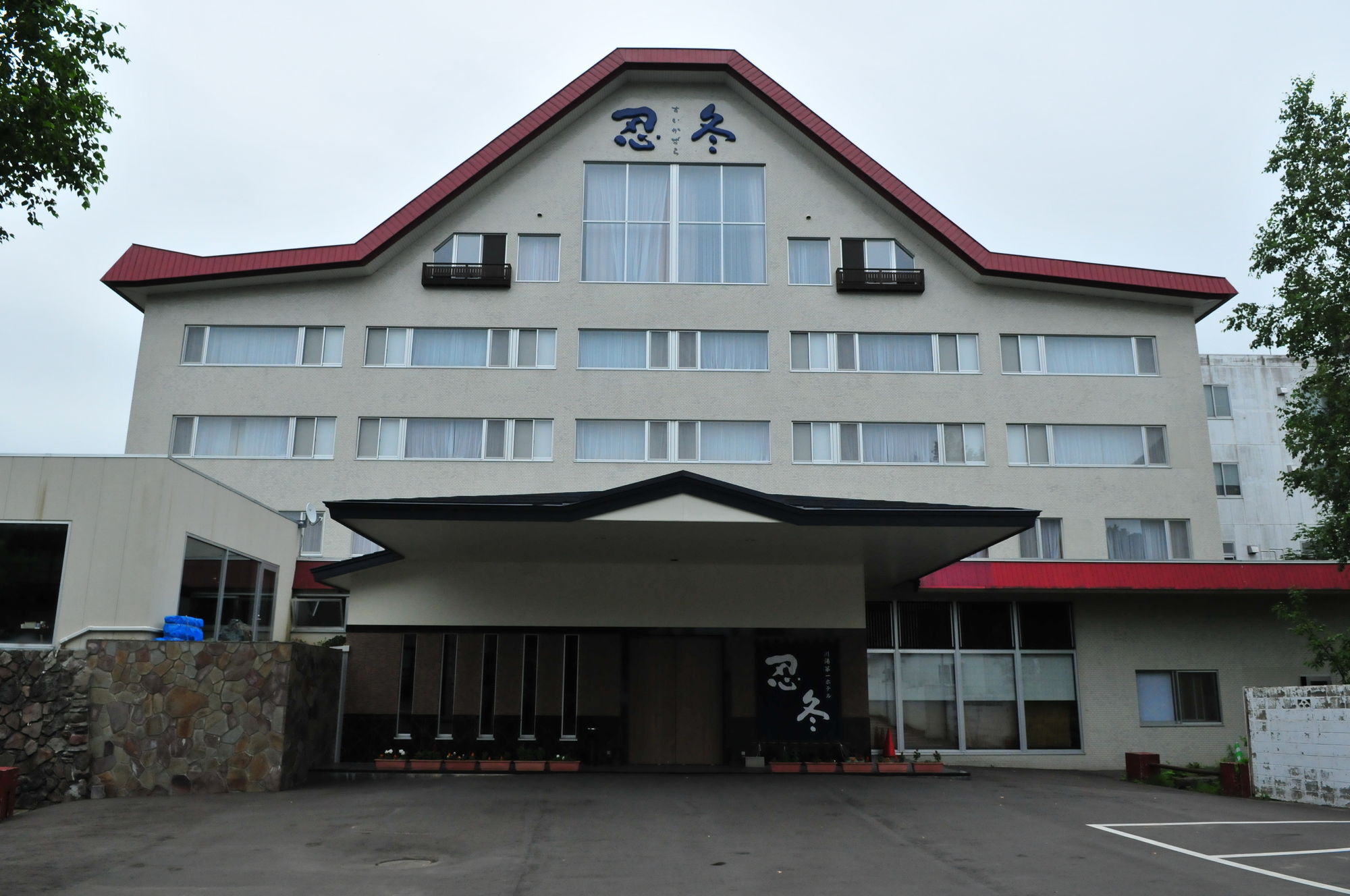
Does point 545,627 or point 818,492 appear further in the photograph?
point 818,492

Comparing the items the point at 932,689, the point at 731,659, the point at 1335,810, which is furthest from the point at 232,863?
the point at 932,689

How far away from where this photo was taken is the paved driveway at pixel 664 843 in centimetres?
962

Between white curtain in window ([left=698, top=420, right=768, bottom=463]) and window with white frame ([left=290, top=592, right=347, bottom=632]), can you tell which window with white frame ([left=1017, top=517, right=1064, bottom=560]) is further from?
window with white frame ([left=290, top=592, right=347, bottom=632])

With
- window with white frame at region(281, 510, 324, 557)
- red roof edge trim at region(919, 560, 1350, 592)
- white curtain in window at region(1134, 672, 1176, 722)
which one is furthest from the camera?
window with white frame at region(281, 510, 324, 557)

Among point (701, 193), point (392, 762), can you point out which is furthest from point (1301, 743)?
point (701, 193)

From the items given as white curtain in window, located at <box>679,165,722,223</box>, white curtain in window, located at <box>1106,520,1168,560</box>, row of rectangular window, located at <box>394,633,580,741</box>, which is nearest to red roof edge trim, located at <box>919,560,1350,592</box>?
white curtain in window, located at <box>1106,520,1168,560</box>

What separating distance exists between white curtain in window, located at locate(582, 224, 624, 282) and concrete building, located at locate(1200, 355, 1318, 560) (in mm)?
28062

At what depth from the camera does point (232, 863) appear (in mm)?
10305

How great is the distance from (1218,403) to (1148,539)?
813 inches

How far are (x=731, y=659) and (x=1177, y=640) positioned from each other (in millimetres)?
11602

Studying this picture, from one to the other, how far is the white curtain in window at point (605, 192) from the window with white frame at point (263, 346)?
7.61m

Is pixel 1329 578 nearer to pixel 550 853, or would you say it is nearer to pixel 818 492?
pixel 818 492

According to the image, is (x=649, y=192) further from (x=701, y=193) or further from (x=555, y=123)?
(x=555, y=123)

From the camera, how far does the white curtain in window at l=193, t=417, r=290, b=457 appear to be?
1090 inches
